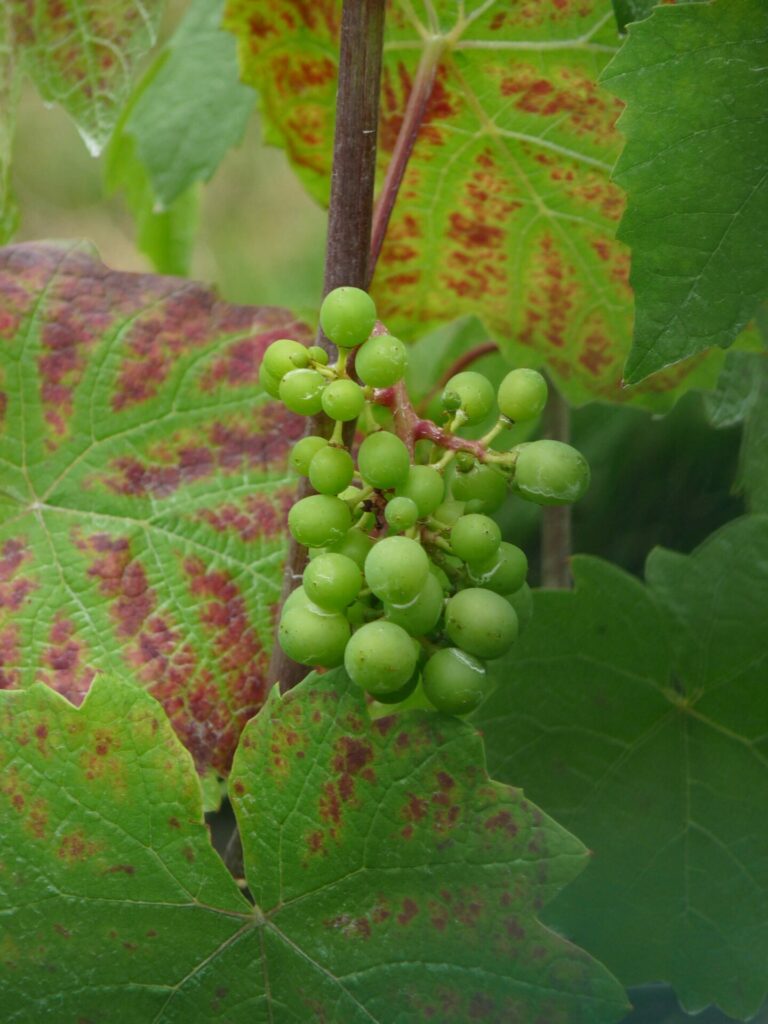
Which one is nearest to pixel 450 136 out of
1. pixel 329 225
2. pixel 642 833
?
pixel 329 225

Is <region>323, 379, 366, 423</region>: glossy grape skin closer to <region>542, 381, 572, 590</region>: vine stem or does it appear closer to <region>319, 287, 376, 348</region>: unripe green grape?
<region>319, 287, 376, 348</region>: unripe green grape

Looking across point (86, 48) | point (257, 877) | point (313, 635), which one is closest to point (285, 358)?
point (313, 635)

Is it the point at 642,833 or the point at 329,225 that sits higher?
the point at 329,225

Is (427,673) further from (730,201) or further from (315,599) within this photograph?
(730,201)

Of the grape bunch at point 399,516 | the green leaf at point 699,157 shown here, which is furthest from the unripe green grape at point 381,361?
the green leaf at point 699,157

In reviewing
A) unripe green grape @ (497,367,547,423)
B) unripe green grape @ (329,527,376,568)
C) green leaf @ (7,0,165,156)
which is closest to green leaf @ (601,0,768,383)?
unripe green grape @ (497,367,547,423)

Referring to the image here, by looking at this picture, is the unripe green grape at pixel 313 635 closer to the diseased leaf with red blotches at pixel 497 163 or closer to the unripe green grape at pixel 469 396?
the unripe green grape at pixel 469 396
